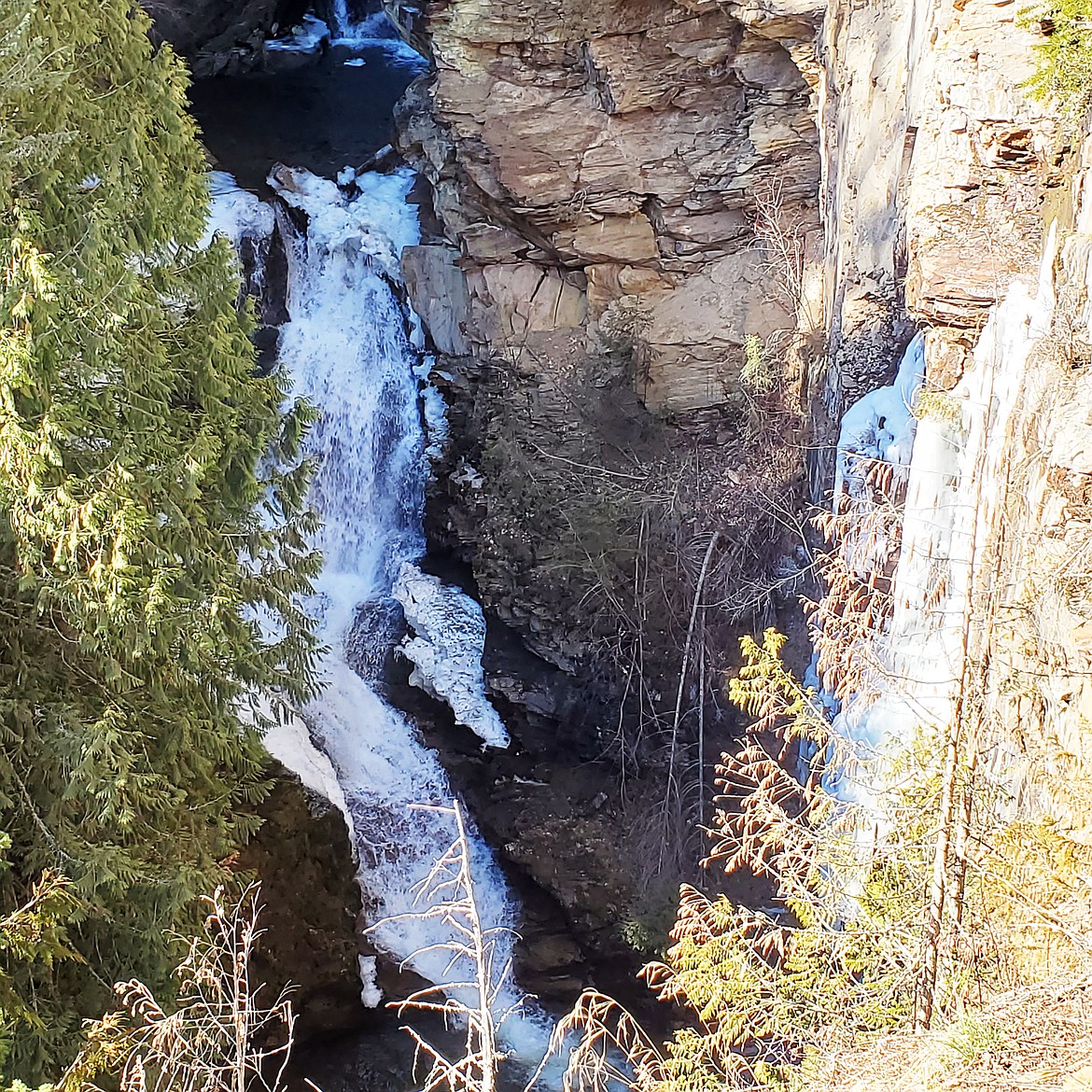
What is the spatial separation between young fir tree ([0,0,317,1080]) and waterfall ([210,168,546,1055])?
374 cm

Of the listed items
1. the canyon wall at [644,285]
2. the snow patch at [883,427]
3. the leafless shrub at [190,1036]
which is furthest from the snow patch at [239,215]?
the leafless shrub at [190,1036]

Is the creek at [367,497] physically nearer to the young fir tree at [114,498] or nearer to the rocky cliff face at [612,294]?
the rocky cliff face at [612,294]

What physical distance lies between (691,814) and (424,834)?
114 inches

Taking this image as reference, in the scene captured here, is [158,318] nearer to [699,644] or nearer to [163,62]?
[163,62]

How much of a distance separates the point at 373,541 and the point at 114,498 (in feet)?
25.0

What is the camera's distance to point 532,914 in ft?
34.7

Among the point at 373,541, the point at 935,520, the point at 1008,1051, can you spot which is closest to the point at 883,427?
the point at 935,520

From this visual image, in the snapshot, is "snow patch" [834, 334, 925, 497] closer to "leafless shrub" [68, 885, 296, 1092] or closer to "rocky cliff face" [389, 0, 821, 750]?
"rocky cliff face" [389, 0, 821, 750]

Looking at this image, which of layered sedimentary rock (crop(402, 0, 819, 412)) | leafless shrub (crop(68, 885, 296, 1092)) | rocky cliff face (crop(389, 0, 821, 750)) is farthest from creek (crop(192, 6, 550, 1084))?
leafless shrub (crop(68, 885, 296, 1092))

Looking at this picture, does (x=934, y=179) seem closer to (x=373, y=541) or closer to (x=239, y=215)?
(x=373, y=541)

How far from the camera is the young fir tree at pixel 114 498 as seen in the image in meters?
5.55

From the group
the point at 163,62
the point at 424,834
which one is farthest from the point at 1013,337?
the point at 424,834

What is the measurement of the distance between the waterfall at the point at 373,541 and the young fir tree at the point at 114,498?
3738 millimetres

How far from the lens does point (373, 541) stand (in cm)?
1328
